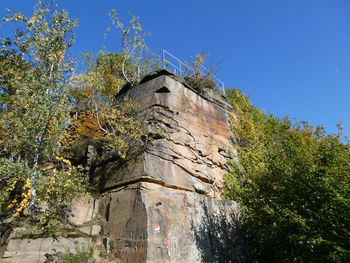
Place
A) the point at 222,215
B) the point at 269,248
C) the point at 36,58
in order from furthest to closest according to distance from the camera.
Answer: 1. the point at 36,58
2. the point at 222,215
3. the point at 269,248

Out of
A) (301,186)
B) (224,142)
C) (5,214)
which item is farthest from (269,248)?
(5,214)

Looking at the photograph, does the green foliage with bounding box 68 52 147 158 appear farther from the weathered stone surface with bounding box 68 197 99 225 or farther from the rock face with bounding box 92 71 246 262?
the weathered stone surface with bounding box 68 197 99 225

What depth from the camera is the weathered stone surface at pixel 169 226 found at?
6.88m

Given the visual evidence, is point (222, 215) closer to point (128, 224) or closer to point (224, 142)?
point (128, 224)

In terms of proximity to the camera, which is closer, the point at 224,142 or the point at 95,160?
the point at 95,160

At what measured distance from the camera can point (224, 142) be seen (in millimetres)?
12602

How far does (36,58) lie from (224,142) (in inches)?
387

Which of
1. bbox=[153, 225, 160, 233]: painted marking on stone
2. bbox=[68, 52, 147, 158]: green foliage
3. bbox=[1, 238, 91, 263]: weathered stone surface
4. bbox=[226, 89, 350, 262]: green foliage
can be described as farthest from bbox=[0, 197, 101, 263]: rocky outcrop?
bbox=[226, 89, 350, 262]: green foliage

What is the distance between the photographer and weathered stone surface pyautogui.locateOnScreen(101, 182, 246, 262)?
6.88 meters

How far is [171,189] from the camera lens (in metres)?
8.50

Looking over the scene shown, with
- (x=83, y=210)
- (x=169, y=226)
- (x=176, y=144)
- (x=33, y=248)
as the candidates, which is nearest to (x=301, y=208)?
(x=169, y=226)

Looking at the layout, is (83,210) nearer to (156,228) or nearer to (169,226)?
(156,228)

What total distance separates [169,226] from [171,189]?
4.87 feet

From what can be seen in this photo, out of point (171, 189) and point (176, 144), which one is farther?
point (176, 144)
